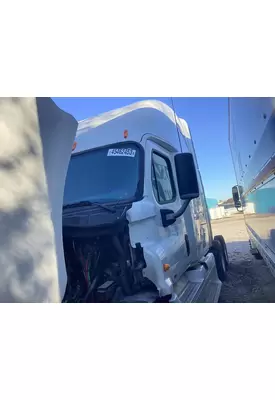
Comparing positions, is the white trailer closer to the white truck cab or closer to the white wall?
the white truck cab

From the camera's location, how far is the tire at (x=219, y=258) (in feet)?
7.82

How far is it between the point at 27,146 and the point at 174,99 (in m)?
1.01

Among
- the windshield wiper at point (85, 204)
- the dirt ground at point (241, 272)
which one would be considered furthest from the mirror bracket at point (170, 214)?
the windshield wiper at point (85, 204)

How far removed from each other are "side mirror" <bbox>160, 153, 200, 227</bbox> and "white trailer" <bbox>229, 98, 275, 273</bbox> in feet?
0.96

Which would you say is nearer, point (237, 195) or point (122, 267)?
point (122, 267)

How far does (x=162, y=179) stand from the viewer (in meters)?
2.28

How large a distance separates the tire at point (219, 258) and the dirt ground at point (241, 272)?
6cm

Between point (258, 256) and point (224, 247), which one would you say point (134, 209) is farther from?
point (258, 256)

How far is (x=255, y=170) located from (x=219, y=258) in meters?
0.70

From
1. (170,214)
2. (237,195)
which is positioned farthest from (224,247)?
(170,214)

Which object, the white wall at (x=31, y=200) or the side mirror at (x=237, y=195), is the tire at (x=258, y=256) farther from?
the white wall at (x=31, y=200)

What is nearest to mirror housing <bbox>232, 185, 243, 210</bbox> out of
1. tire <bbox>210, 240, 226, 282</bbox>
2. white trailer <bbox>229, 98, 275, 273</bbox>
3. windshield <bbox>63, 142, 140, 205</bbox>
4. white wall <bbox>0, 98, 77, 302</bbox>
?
white trailer <bbox>229, 98, 275, 273</bbox>

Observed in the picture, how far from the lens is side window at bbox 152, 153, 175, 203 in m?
2.21
